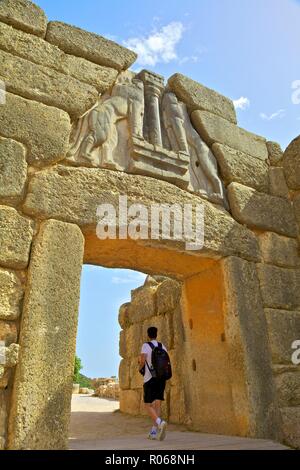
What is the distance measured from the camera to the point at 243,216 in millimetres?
4434

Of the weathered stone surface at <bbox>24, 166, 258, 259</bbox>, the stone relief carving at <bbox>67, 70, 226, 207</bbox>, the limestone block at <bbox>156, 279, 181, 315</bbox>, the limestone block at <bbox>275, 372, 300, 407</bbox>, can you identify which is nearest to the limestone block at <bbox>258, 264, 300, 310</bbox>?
the weathered stone surface at <bbox>24, 166, 258, 259</bbox>

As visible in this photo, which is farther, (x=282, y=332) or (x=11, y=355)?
(x=282, y=332)

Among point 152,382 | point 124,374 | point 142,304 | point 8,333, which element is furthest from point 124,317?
point 8,333

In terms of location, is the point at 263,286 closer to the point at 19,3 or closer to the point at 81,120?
the point at 81,120

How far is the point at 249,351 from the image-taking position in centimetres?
379

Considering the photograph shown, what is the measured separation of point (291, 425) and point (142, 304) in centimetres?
344

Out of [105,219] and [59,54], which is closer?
[105,219]

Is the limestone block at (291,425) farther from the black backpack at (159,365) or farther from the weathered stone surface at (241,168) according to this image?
the weathered stone surface at (241,168)

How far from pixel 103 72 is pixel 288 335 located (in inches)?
125

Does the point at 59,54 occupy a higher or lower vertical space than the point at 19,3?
lower

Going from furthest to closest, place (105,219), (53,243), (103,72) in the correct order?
(103,72)
(105,219)
(53,243)

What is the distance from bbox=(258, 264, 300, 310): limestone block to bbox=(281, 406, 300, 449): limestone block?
0.97 meters

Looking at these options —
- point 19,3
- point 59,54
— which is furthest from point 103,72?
point 19,3

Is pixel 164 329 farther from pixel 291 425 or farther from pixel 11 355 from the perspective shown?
pixel 11 355
